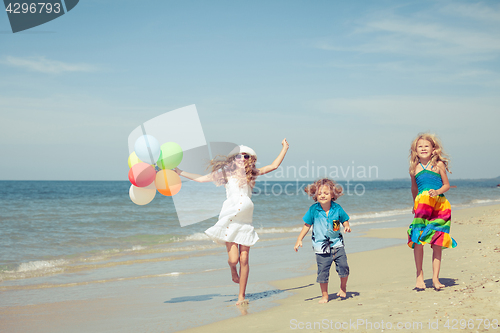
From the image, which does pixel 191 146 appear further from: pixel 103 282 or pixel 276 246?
pixel 276 246

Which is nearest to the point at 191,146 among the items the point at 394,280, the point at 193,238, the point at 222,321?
the point at 222,321

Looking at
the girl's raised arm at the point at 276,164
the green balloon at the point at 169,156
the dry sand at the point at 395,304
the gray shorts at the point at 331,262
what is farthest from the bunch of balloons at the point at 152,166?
the gray shorts at the point at 331,262

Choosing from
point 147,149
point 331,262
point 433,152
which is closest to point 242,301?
point 331,262

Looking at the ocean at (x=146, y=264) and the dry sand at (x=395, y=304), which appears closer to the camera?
the dry sand at (x=395, y=304)

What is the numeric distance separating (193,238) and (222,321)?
7.90 metres

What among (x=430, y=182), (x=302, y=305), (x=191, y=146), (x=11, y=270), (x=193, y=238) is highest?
(x=191, y=146)

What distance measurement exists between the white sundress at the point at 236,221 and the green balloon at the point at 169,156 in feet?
2.41

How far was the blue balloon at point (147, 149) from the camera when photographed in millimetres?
4523

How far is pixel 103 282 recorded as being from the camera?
6426 millimetres

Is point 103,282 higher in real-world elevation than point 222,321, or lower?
lower

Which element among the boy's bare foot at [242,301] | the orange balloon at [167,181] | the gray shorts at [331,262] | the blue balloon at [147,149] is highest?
the blue balloon at [147,149]

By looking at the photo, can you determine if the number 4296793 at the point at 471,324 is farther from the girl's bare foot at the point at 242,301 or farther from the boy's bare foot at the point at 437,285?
the girl's bare foot at the point at 242,301

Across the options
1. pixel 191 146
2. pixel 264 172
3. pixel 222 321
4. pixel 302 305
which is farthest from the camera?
pixel 191 146

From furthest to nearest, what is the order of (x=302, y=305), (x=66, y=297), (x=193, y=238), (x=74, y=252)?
(x=193, y=238)
(x=74, y=252)
(x=66, y=297)
(x=302, y=305)
